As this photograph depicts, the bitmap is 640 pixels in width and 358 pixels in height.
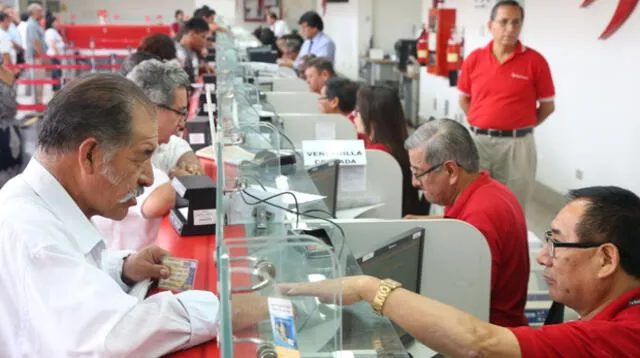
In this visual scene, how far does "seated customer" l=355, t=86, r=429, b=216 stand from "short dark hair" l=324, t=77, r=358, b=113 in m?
0.90

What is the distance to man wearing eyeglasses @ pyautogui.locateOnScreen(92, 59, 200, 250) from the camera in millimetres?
2721

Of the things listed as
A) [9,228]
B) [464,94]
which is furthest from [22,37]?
[9,228]

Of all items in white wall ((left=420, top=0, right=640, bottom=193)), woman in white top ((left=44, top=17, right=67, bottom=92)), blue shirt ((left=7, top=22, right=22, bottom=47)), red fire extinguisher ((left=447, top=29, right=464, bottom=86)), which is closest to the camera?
white wall ((left=420, top=0, right=640, bottom=193))

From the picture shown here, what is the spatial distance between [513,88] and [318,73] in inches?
74.0

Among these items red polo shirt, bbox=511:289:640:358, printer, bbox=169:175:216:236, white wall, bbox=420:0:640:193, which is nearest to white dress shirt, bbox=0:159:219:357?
red polo shirt, bbox=511:289:640:358

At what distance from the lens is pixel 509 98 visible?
4582 mm

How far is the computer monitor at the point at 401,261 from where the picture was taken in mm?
1813

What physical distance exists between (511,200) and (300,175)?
2.58ft

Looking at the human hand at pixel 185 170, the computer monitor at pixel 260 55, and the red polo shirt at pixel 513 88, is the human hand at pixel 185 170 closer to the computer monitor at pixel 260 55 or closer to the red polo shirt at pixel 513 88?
the red polo shirt at pixel 513 88

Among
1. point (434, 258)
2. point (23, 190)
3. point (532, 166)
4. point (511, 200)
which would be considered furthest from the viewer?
point (532, 166)

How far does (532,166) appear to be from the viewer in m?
4.71

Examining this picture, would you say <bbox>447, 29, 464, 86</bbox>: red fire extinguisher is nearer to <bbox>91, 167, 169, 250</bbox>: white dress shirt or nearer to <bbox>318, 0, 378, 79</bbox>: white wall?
<bbox>318, 0, 378, 79</bbox>: white wall

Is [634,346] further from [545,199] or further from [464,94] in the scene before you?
[545,199]

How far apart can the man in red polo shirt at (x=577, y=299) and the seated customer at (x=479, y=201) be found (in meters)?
0.63
